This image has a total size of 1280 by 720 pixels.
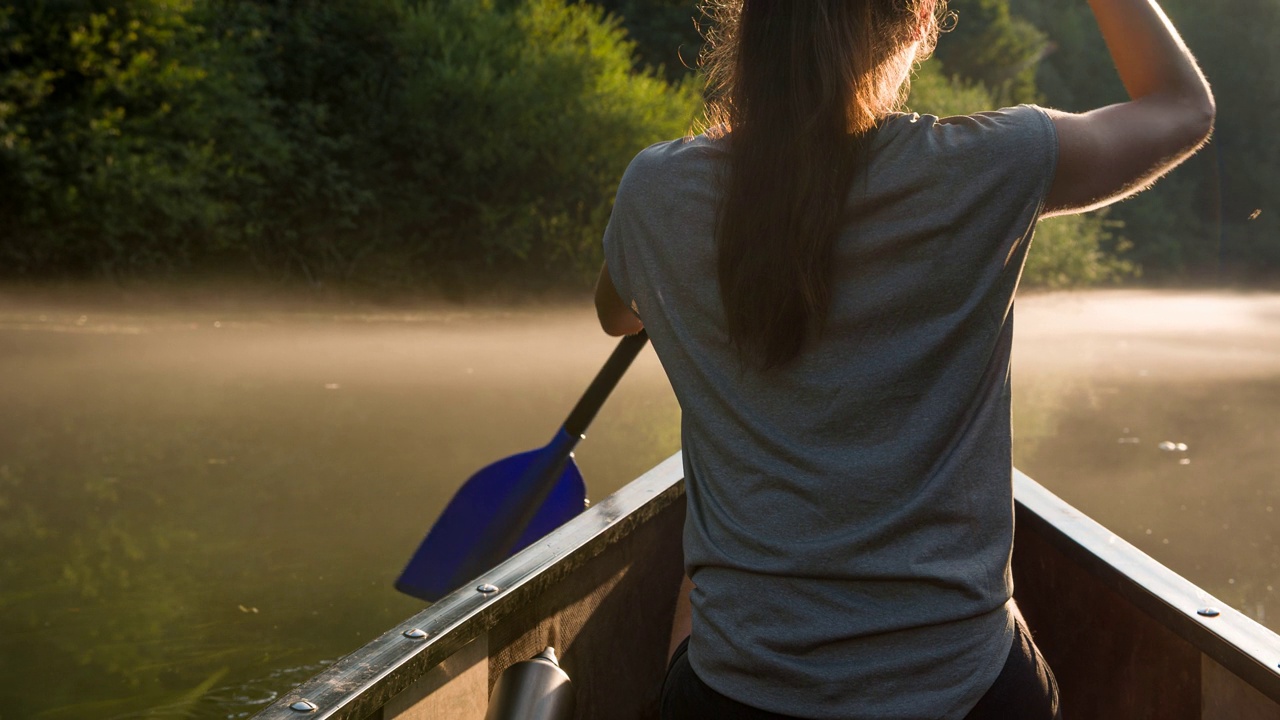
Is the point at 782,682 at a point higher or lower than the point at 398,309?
higher

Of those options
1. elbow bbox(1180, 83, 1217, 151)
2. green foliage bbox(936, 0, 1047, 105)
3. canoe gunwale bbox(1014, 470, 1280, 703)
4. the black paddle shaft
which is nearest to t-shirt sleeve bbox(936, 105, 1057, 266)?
elbow bbox(1180, 83, 1217, 151)

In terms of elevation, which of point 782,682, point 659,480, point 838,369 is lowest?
point 659,480

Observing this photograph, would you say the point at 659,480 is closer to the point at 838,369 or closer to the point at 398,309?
the point at 838,369

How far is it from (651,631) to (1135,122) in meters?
1.29

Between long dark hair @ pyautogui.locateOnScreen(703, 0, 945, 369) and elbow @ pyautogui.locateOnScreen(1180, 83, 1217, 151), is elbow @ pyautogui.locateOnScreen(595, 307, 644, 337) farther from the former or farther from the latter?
elbow @ pyautogui.locateOnScreen(1180, 83, 1217, 151)

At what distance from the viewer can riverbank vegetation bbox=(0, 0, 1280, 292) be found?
10125mm

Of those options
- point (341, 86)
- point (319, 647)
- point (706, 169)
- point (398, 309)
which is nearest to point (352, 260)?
point (398, 309)

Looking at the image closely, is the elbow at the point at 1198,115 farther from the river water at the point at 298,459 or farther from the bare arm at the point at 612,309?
the river water at the point at 298,459

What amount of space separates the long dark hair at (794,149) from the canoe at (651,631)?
226 millimetres

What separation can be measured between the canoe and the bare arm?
0.34 meters

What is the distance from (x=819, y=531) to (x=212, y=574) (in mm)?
3652

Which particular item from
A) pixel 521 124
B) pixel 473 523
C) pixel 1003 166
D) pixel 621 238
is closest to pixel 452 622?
pixel 621 238

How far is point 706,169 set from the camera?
3.07 ft

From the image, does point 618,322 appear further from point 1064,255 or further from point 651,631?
point 1064,255
